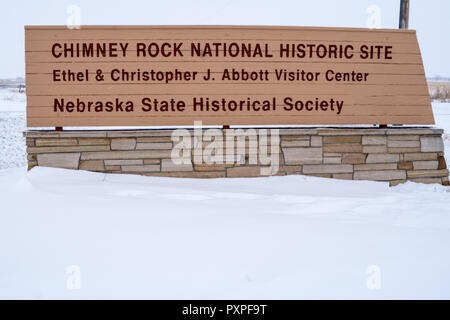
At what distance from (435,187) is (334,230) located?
3.07 meters

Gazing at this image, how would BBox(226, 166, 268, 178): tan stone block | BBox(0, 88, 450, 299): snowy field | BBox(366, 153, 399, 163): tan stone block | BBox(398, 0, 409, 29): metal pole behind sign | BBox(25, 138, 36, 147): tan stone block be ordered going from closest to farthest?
1. BBox(0, 88, 450, 299): snowy field
2. BBox(25, 138, 36, 147): tan stone block
3. BBox(226, 166, 268, 178): tan stone block
4. BBox(366, 153, 399, 163): tan stone block
5. BBox(398, 0, 409, 29): metal pole behind sign

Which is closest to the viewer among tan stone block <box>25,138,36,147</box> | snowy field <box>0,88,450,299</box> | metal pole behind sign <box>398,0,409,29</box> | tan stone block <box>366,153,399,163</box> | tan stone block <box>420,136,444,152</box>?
snowy field <box>0,88,450,299</box>

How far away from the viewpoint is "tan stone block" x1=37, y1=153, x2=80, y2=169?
5.65 metres

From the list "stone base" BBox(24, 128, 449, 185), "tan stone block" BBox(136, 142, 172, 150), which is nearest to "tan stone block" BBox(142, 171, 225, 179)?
"stone base" BBox(24, 128, 449, 185)

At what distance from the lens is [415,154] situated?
A: 6176 mm

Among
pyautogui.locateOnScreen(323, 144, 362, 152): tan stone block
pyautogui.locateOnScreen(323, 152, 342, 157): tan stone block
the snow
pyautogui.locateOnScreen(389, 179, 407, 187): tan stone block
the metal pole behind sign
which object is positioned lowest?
the snow

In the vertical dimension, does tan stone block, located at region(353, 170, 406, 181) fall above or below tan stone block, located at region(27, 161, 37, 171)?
below

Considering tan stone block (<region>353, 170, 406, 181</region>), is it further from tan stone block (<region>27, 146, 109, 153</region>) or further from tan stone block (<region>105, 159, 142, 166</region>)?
tan stone block (<region>27, 146, 109, 153</region>)

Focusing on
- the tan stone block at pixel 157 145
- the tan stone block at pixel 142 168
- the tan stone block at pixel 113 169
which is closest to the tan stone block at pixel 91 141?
the tan stone block at pixel 113 169

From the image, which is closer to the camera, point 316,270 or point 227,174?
point 316,270

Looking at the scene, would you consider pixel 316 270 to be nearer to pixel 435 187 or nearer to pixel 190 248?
pixel 190 248

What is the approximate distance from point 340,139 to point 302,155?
0.64 meters

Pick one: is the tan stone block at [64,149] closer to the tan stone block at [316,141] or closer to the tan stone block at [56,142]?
the tan stone block at [56,142]
